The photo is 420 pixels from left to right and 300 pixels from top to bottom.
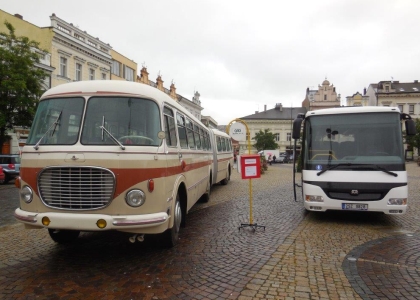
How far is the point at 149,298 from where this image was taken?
3.88 metres

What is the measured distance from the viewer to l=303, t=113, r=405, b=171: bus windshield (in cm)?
751

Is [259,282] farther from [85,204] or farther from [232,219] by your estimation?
[232,219]

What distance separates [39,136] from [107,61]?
34.4m

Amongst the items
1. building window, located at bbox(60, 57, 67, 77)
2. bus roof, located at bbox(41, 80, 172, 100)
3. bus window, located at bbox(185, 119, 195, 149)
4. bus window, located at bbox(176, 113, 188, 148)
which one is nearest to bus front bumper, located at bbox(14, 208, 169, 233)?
bus roof, located at bbox(41, 80, 172, 100)

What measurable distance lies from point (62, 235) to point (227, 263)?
3022mm

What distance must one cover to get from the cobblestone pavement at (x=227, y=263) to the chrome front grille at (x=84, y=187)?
3.25ft

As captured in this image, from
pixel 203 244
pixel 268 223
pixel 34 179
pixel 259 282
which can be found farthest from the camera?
pixel 268 223

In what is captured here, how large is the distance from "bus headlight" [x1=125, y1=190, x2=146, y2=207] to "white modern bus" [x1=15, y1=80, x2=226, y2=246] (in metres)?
0.01

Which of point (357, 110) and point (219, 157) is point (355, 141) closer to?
point (357, 110)

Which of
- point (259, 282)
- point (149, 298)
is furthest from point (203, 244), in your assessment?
point (149, 298)

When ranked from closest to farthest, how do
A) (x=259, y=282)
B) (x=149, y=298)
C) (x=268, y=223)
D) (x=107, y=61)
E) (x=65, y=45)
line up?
1. (x=149, y=298)
2. (x=259, y=282)
3. (x=268, y=223)
4. (x=65, y=45)
5. (x=107, y=61)

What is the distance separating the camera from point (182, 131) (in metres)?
6.84

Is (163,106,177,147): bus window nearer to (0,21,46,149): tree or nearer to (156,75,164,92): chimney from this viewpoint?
(0,21,46,149): tree

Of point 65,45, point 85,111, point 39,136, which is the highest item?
point 65,45
